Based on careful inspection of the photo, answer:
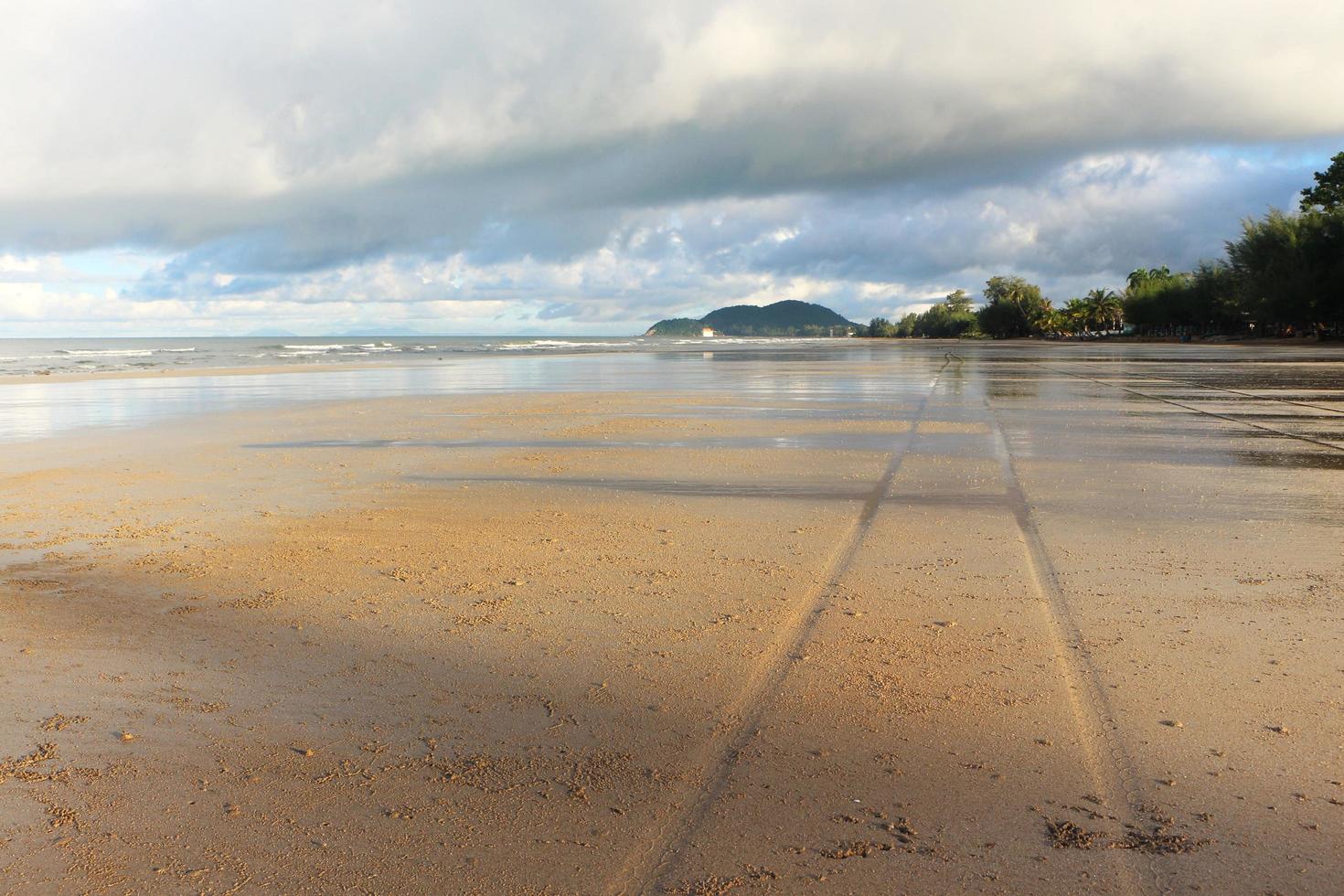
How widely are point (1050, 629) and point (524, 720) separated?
10.4 feet

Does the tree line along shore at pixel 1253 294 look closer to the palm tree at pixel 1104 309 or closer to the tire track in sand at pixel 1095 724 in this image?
the palm tree at pixel 1104 309

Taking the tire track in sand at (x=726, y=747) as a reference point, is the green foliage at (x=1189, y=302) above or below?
above

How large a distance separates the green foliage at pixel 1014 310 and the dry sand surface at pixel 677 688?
166328 mm

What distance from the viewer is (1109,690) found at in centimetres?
506

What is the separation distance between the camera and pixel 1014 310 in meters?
171

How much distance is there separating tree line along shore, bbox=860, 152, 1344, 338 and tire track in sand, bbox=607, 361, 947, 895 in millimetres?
76312

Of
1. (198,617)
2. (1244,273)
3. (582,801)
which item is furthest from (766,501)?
(1244,273)

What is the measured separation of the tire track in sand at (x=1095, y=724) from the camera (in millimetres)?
3488

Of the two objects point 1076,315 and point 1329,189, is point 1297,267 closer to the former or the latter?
point 1329,189

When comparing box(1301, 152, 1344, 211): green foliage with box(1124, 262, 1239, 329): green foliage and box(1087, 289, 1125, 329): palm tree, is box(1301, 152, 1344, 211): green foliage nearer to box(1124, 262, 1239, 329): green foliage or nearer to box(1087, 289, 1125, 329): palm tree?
box(1124, 262, 1239, 329): green foliage

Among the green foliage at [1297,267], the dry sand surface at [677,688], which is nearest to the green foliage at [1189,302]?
the green foliage at [1297,267]

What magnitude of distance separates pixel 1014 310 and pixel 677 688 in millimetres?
176428

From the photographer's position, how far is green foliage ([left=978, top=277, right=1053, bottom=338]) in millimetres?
168125

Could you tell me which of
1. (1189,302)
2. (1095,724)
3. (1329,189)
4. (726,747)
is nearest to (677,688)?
(726,747)
